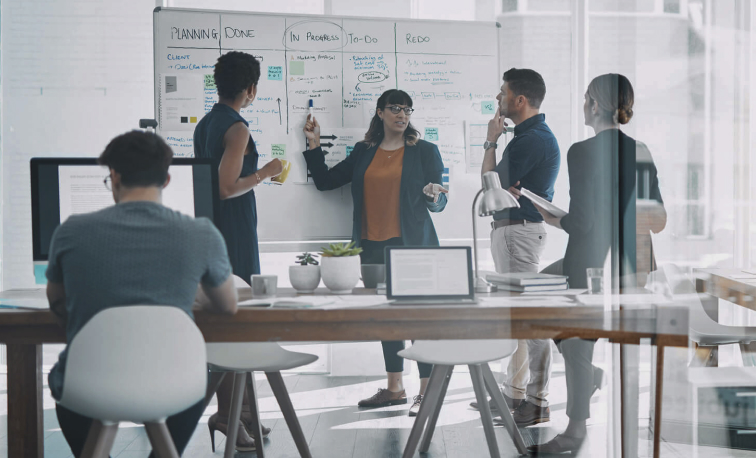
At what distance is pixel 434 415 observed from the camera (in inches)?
90.6

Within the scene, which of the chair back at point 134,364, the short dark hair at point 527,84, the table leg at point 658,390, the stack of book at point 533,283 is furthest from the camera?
the short dark hair at point 527,84

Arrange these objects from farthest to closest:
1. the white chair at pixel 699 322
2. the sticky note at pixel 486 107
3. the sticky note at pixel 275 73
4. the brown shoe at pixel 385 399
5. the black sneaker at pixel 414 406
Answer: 1. the sticky note at pixel 486 107
2. the sticky note at pixel 275 73
3. the brown shoe at pixel 385 399
4. the black sneaker at pixel 414 406
5. the white chair at pixel 699 322

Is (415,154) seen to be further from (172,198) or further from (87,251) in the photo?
(87,251)

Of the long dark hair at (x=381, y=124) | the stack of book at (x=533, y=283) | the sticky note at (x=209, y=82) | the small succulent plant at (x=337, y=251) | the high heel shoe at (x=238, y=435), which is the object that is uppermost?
the sticky note at (x=209, y=82)

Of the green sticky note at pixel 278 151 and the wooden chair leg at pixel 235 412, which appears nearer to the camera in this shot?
the wooden chair leg at pixel 235 412

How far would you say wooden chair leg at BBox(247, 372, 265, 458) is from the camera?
84.1 inches

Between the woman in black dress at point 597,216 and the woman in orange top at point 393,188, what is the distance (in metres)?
1.04

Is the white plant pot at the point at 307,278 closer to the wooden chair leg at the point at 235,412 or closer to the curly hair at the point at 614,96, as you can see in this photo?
the wooden chair leg at the point at 235,412

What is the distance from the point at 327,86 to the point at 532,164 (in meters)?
1.27

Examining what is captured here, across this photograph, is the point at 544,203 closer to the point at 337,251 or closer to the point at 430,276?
the point at 430,276

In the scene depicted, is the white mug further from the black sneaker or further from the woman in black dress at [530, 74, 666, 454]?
the black sneaker

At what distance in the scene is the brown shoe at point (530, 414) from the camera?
2102 millimetres

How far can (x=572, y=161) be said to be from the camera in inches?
82.3

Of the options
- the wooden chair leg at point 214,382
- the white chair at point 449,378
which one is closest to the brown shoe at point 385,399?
the white chair at point 449,378
